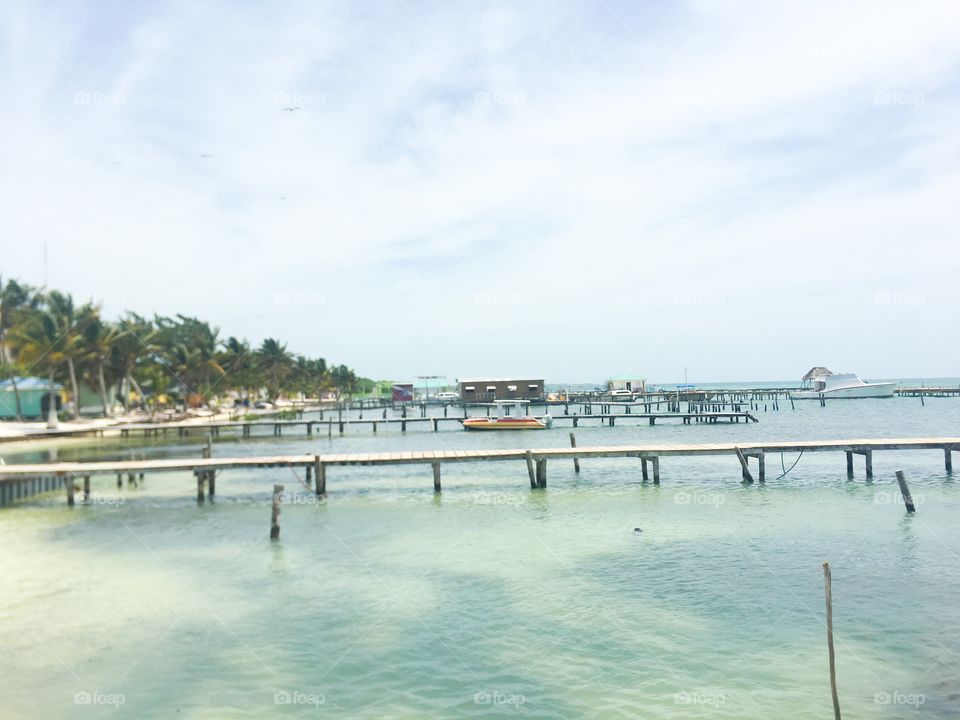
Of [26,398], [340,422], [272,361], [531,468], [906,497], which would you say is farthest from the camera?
[272,361]

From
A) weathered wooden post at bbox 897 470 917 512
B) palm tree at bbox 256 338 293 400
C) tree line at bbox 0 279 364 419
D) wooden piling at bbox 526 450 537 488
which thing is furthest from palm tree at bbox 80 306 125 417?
weathered wooden post at bbox 897 470 917 512

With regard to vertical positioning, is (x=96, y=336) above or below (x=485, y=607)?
above

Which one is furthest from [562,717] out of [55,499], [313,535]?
[55,499]

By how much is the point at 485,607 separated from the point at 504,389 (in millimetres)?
83998

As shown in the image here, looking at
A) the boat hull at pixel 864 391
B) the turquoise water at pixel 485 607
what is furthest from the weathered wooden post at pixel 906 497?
the boat hull at pixel 864 391

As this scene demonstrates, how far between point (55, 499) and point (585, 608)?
2435 cm

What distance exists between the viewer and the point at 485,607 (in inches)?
520

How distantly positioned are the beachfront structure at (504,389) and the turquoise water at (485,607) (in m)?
70.6

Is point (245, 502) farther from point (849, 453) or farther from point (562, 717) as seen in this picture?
point (849, 453)

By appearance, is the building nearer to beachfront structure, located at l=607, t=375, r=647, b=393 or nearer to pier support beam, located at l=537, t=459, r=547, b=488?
beachfront structure, located at l=607, t=375, r=647, b=393

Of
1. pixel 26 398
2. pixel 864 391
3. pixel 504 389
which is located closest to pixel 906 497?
pixel 26 398

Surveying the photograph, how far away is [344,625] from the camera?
490 inches

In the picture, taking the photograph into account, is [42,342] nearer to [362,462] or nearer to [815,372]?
[362,462]

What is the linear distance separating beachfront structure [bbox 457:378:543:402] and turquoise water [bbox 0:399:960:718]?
232 feet
